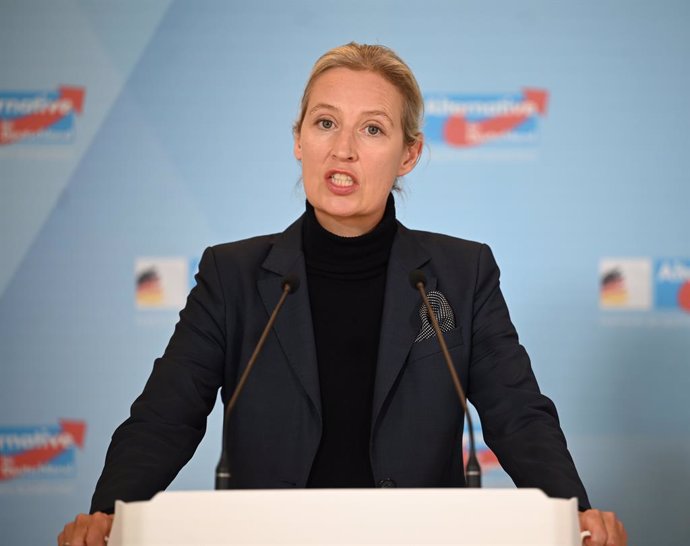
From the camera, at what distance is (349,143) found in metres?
2.31

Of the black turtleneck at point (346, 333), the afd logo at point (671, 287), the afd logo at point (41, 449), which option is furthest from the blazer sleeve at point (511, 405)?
the afd logo at point (41, 449)

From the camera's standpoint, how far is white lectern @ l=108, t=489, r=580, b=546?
4.46ft

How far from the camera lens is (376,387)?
2.21m

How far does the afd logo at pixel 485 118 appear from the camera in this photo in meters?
3.96

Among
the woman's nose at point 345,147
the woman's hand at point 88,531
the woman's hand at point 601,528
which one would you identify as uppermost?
the woman's nose at point 345,147

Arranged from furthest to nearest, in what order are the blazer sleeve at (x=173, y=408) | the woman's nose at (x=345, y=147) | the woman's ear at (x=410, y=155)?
the woman's ear at (x=410, y=155) → the woman's nose at (x=345, y=147) → the blazer sleeve at (x=173, y=408)

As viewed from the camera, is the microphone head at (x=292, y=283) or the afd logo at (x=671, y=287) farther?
the afd logo at (x=671, y=287)

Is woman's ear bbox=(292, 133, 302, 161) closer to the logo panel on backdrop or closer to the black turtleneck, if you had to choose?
the black turtleneck

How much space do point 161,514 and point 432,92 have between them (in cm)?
288

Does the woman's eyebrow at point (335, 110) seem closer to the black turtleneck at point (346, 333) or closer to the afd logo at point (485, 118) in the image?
the black turtleneck at point (346, 333)

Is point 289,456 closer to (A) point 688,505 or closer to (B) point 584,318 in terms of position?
(B) point 584,318

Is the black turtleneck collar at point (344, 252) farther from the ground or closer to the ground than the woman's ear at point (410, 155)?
closer to the ground

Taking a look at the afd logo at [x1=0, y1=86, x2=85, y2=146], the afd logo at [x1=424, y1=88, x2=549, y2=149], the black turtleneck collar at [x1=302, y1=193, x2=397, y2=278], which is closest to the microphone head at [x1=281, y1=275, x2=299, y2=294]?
the black turtleneck collar at [x1=302, y1=193, x2=397, y2=278]

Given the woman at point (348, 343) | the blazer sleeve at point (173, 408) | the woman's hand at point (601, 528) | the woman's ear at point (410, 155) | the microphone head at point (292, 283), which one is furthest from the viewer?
the woman's ear at point (410, 155)
